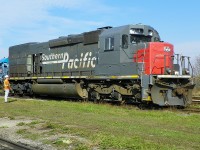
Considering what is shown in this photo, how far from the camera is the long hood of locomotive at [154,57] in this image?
15.1 m

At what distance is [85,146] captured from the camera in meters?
7.11

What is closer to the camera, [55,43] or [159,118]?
[159,118]

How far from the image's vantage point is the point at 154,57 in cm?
1517

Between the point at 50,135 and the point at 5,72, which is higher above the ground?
the point at 5,72

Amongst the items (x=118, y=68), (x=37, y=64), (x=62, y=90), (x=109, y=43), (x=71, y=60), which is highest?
(x=109, y=43)

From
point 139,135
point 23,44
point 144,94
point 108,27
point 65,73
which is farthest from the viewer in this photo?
point 23,44

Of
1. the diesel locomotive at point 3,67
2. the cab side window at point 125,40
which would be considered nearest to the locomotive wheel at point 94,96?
the cab side window at point 125,40

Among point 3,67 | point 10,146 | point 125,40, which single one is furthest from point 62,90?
point 3,67

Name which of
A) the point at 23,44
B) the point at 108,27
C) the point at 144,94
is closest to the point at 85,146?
the point at 144,94

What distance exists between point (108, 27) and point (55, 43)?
4782 mm

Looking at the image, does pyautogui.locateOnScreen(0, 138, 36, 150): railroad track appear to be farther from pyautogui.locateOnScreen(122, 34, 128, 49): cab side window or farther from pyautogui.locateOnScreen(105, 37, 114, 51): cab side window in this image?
pyautogui.locateOnScreen(105, 37, 114, 51): cab side window

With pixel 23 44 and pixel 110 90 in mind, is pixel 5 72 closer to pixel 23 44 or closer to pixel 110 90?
pixel 23 44

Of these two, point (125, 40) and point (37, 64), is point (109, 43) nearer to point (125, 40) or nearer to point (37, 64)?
point (125, 40)

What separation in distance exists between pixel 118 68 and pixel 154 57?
189 centimetres
